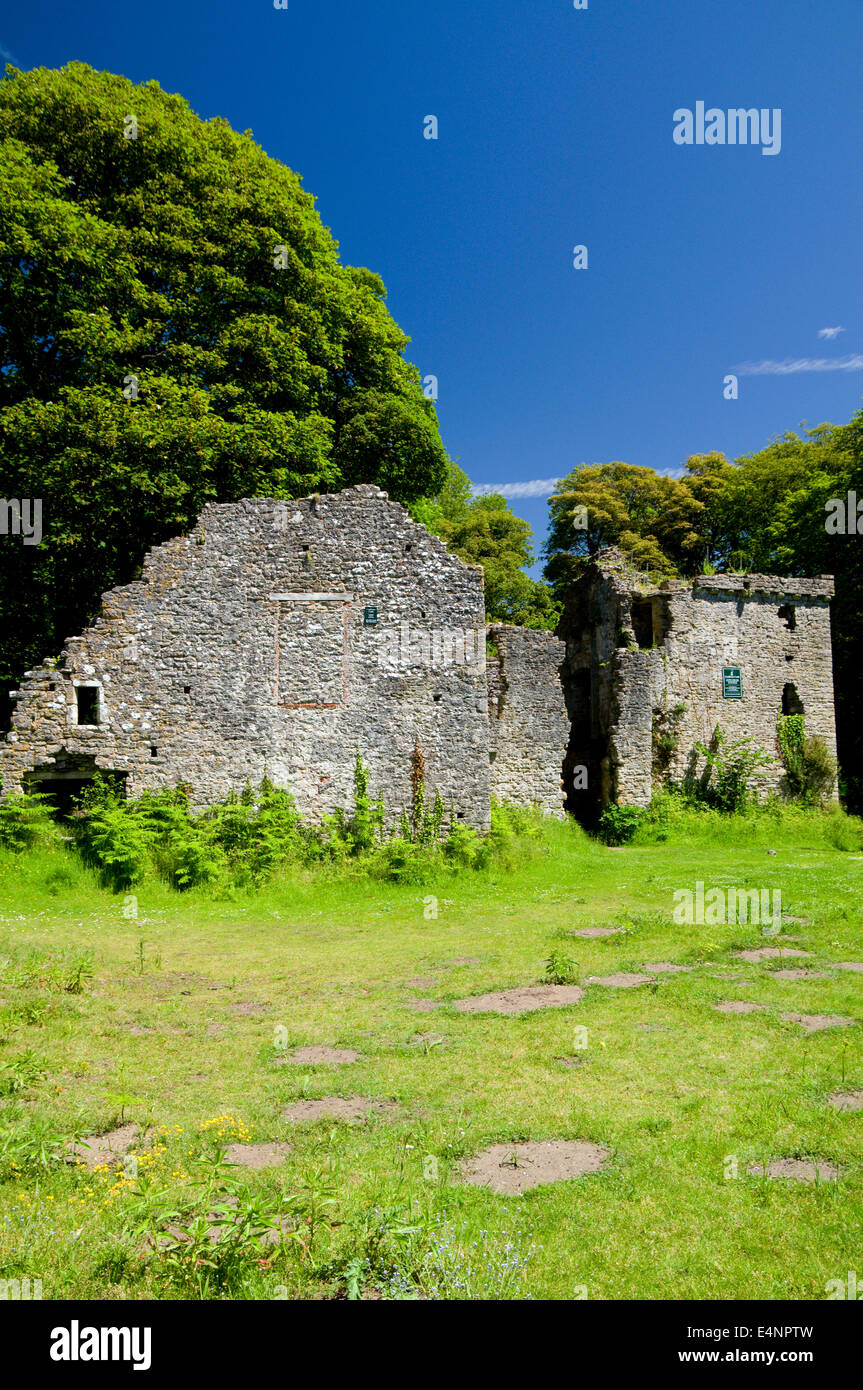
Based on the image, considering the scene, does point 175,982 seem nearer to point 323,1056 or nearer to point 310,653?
point 323,1056

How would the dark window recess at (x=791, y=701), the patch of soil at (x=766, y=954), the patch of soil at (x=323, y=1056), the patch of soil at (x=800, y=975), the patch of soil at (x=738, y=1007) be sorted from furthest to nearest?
1. the dark window recess at (x=791, y=701)
2. the patch of soil at (x=766, y=954)
3. the patch of soil at (x=800, y=975)
4. the patch of soil at (x=738, y=1007)
5. the patch of soil at (x=323, y=1056)

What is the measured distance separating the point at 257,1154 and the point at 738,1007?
4597mm

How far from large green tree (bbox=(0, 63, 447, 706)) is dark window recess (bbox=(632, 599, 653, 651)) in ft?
29.9

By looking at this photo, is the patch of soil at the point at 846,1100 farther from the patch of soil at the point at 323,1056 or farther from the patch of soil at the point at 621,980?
the patch of soil at the point at 323,1056

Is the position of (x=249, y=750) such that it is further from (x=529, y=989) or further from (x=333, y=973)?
(x=529, y=989)

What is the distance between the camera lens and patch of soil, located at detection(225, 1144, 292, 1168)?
14.0 feet

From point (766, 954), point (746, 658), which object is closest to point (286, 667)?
point (766, 954)

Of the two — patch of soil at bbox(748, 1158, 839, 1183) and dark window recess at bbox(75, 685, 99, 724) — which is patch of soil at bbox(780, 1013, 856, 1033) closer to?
patch of soil at bbox(748, 1158, 839, 1183)

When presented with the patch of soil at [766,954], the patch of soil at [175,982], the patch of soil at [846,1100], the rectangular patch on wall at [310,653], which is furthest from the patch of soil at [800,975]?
the rectangular patch on wall at [310,653]

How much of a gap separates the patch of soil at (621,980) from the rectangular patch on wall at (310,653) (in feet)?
26.1

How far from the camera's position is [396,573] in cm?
1506

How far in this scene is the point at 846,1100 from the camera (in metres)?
5.00

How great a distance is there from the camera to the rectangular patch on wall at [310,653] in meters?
14.6

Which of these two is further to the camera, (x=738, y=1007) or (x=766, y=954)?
(x=766, y=954)
